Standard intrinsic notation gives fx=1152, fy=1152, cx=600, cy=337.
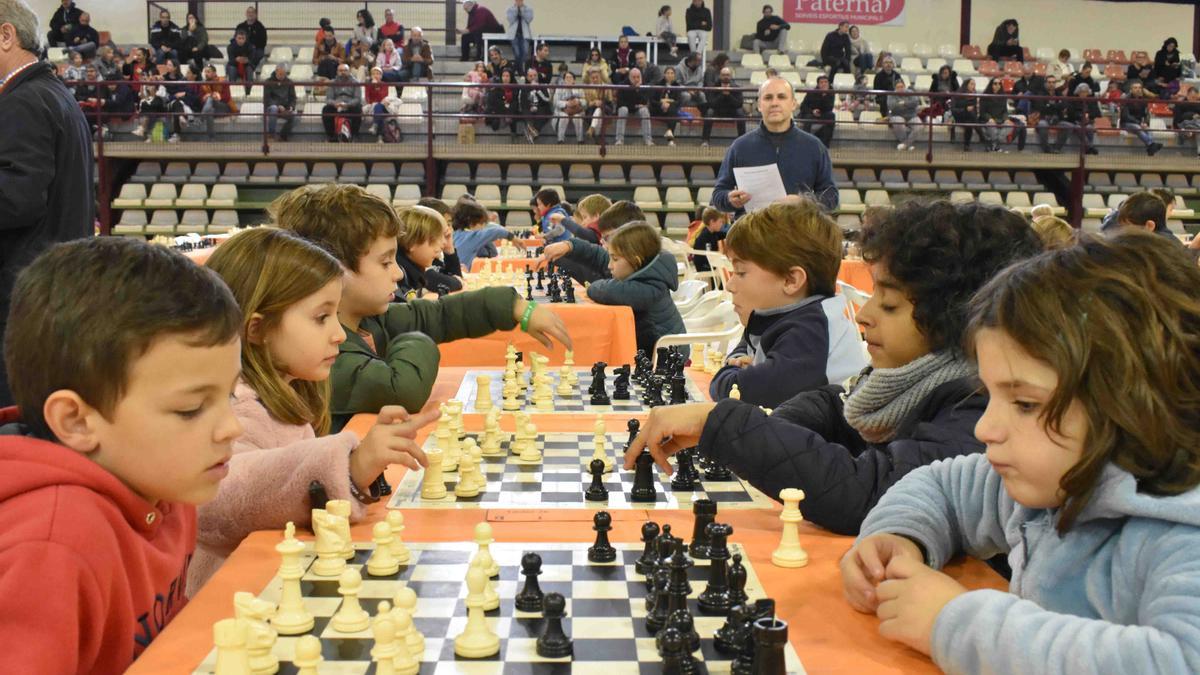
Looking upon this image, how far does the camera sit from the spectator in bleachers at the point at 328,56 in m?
16.9

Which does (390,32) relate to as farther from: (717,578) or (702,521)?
(717,578)

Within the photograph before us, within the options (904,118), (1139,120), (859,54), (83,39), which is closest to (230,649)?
(904,118)

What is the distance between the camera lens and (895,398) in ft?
6.34

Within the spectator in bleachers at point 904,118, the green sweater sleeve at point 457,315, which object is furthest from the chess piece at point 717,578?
the spectator in bleachers at point 904,118

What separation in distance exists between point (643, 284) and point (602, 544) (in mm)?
3822

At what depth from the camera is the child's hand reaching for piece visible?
4.79 feet

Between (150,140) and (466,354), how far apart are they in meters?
11.7

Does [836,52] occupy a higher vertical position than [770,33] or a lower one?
lower

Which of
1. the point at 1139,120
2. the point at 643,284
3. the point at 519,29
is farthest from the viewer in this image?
the point at 519,29

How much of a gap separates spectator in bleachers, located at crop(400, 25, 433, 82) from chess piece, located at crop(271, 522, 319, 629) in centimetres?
1617

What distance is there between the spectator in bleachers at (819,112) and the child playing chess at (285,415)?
43.0ft

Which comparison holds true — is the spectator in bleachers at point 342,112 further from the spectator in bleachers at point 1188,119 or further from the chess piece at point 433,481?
the chess piece at point 433,481

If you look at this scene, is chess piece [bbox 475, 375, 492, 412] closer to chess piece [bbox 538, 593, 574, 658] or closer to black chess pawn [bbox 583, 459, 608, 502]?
black chess pawn [bbox 583, 459, 608, 502]

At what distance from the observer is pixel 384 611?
127 centimetres
